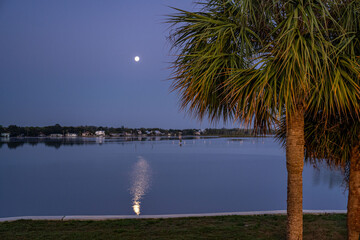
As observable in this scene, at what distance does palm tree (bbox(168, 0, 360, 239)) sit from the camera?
3.61 metres

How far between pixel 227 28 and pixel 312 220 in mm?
5311

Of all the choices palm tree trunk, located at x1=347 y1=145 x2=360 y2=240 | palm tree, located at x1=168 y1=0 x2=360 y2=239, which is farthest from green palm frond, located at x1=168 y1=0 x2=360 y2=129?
palm tree trunk, located at x1=347 y1=145 x2=360 y2=240

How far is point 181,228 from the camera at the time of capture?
6.64 metres

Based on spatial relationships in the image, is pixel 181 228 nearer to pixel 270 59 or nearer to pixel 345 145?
pixel 345 145

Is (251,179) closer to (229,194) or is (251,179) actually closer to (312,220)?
(229,194)

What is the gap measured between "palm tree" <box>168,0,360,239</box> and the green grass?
2.13 m

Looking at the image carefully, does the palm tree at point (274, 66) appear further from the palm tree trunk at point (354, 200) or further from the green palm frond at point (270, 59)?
the palm tree trunk at point (354, 200)

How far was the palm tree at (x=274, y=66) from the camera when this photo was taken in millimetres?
3611

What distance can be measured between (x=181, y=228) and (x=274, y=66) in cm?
427

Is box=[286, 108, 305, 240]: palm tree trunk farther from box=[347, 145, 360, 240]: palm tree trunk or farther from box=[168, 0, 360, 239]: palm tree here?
box=[347, 145, 360, 240]: palm tree trunk

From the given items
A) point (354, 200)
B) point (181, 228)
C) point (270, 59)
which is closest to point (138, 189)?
point (181, 228)

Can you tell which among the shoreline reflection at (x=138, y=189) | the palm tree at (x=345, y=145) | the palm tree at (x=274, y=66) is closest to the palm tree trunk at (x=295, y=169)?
the palm tree at (x=274, y=66)

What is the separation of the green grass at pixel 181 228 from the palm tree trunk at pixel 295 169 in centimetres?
167

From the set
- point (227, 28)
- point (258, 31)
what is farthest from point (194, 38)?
point (258, 31)
